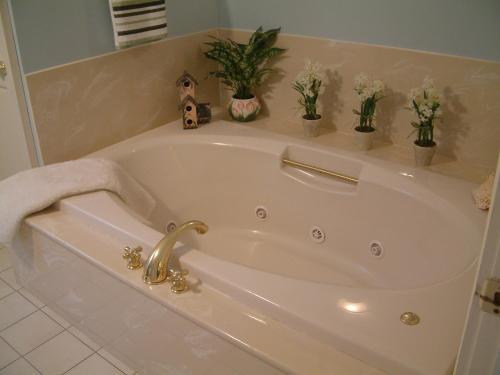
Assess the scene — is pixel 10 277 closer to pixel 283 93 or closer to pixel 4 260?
pixel 4 260

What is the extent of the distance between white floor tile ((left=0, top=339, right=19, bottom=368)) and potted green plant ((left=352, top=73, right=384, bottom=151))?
1508 mm

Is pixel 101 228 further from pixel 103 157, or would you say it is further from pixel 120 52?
pixel 120 52

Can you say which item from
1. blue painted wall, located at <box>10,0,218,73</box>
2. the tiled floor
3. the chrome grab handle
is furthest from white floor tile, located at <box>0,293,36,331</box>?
the chrome grab handle

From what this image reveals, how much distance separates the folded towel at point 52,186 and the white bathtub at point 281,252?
0.16 feet

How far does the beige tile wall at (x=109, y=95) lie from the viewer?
185 cm

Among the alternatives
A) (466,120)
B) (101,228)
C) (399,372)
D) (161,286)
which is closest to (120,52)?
(101,228)

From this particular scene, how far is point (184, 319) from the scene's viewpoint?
126cm

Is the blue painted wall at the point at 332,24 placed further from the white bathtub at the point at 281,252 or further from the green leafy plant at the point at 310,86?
the white bathtub at the point at 281,252

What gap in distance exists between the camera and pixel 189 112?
224 centimetres

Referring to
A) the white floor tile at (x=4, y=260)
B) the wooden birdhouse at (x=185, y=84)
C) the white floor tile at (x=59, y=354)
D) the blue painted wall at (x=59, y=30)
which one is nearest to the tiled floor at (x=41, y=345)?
the white floor tile at (x=59, y=354)

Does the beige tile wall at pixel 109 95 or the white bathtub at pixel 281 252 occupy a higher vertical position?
the beige tile wall at pixel 109 95

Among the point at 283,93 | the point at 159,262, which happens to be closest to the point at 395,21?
the point at 283,93

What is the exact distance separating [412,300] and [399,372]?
0.22m

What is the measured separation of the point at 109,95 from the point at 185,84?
34cm
